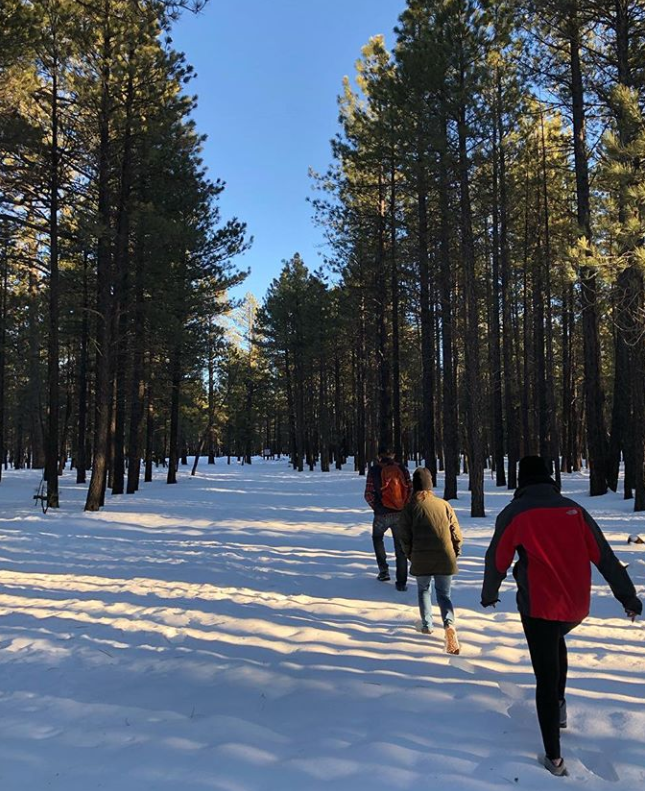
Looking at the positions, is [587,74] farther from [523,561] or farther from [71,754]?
[71,754]

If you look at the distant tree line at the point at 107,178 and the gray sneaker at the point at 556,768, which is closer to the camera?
the gray sneaker at the point at 556,768

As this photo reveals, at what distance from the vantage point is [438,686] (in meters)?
4.59

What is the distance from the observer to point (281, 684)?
15.5 feet

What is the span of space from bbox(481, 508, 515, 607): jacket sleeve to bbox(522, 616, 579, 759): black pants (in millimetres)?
279

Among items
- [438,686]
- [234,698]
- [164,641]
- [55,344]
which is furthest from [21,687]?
[55,344]

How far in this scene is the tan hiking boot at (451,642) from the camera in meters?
5.28

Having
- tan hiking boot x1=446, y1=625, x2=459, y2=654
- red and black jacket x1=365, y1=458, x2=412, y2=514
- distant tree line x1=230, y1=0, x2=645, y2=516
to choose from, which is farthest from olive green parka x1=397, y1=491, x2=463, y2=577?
distant tree line x1=230, y1=0, x2=645, y2=516

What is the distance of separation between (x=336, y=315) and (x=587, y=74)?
22.4m

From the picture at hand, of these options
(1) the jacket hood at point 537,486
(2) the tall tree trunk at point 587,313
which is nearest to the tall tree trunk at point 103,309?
(2) the tall tree trunk at point 587,313

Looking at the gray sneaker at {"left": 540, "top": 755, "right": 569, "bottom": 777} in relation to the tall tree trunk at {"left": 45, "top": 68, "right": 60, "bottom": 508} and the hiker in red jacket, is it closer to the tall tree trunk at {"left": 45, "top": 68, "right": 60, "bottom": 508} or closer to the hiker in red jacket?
the hiker in red jacket

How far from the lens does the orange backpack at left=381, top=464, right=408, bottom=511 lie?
7645 millimetres

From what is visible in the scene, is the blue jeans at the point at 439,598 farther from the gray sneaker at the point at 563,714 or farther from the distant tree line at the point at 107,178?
the distant tree line at the point at 107,178

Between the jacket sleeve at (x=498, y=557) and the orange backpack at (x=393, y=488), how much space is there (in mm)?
3869

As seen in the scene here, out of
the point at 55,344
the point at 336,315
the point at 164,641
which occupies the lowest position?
the point at 164,641
